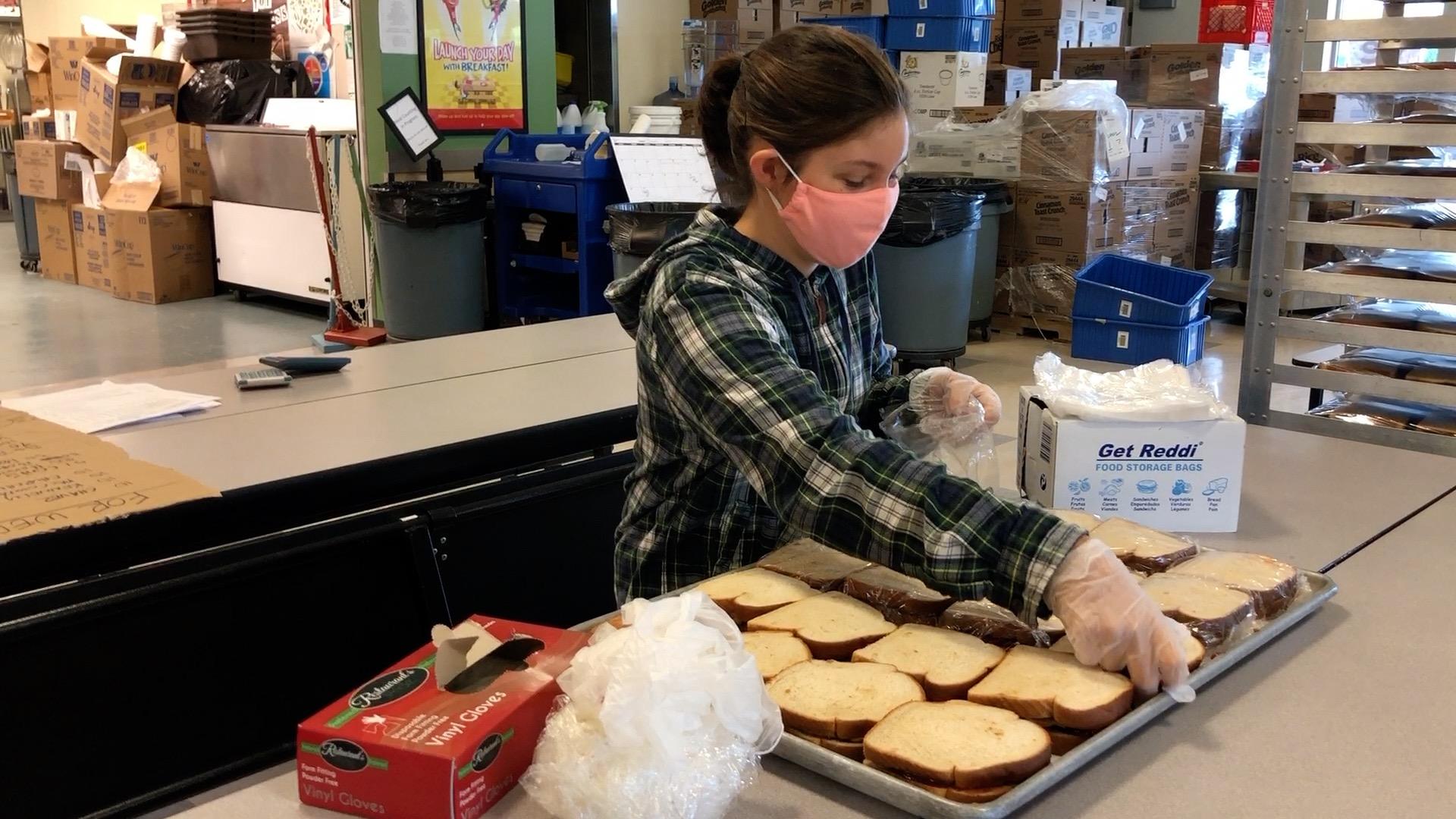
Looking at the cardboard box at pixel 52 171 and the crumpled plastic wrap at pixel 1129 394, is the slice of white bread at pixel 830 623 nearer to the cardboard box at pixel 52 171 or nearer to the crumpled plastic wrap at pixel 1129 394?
the crumpled plastic wrap at pixel 1129 394

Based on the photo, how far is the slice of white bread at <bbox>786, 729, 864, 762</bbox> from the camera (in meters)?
1.04

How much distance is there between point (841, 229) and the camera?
147 cm

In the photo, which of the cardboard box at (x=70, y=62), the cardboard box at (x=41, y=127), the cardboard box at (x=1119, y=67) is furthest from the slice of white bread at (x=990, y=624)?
the cardboard box at (x=41, y=127)

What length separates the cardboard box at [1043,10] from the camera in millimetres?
8023

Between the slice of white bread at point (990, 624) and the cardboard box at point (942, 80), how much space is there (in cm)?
599

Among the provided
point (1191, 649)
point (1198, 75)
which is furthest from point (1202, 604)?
point (1198, 75)

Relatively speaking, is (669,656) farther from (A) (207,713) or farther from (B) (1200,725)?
(A) (207,713)

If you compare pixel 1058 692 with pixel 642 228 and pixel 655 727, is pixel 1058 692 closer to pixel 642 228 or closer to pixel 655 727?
pixel 655 727

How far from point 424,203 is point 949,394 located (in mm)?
4676

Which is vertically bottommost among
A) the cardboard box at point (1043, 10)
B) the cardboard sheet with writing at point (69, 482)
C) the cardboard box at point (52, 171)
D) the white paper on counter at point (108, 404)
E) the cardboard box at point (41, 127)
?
the cardboard sheet with writing at point (69, 482)

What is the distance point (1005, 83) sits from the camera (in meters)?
7.43

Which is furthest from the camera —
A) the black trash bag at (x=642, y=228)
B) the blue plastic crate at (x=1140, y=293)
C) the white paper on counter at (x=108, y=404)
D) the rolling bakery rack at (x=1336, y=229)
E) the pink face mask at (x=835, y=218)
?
the black trash bag at (x=642, y=228)

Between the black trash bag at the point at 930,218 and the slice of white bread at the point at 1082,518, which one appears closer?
the slice of white bread at the point at 1082,518

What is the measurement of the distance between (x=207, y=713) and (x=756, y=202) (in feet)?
3.89
